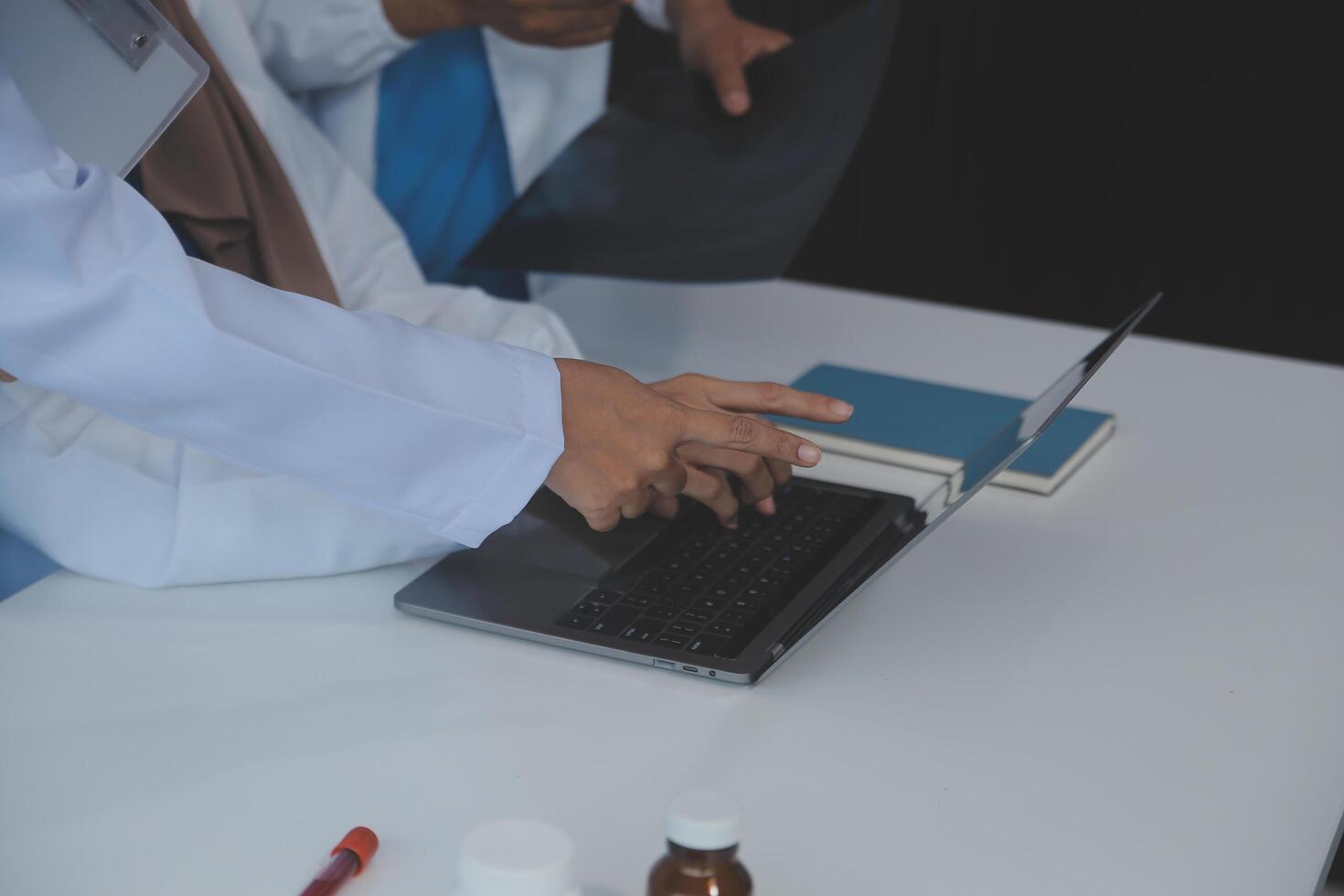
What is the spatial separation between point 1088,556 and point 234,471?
1.98 feet

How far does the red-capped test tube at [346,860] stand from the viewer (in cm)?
67

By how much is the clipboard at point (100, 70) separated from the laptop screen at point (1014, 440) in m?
0.57

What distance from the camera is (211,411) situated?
0.85 meters

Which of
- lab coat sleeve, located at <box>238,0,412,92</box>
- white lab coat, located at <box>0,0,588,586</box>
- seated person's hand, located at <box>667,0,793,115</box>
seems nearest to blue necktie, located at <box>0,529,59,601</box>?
white lab coat, located at <box>0,0,588,586</box>

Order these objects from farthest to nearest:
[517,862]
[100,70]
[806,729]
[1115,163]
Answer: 1. [1115,163]
2. [100,70]
3. [806,729]
4. [517,862]

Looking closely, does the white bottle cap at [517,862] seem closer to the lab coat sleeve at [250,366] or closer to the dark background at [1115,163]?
the lab coat sleeve at [250,366]

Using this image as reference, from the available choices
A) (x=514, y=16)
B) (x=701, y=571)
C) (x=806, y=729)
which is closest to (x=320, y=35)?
(x=514, y=16)

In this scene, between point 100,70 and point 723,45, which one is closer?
point 100,70

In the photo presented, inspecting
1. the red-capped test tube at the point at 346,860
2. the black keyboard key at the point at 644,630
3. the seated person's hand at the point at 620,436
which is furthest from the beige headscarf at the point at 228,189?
the red-capped test tube at the point at 346,860

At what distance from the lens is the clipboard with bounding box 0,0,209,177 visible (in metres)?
0.89

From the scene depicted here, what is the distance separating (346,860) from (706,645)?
10.7 inches

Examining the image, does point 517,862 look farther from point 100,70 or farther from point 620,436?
point 100,70

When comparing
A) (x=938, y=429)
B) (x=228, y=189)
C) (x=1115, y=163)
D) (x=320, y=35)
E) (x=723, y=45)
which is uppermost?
(x=1115, y=163)

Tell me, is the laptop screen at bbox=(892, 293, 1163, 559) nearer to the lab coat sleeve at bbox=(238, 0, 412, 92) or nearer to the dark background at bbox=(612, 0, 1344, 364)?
the lab coat sleeve at bbox=(238, 0, 412, 92)
